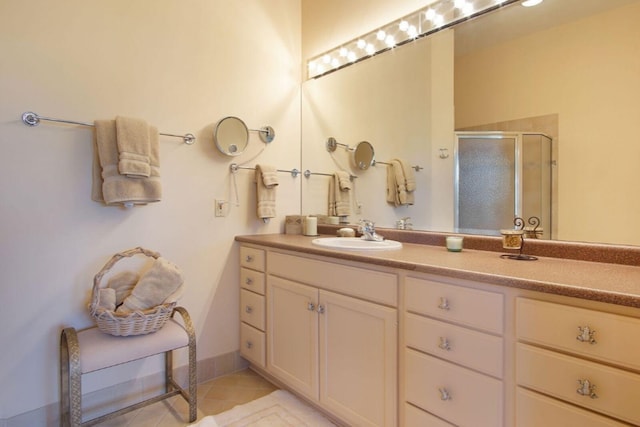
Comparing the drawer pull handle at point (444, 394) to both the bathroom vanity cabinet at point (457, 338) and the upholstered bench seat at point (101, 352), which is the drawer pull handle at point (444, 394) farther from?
the upholstered bench seat at point (101, 352)

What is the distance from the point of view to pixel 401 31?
2049 millimetres

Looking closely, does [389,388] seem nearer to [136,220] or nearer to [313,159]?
[136,220]

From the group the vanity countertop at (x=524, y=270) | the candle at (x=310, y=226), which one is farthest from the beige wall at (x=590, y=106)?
the candle at (x=310, y=226)

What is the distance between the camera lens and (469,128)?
1.75 m

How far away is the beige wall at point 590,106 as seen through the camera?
51.4 inches

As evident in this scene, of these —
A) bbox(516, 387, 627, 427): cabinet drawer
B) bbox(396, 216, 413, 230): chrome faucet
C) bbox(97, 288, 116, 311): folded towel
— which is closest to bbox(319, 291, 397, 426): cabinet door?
bbox(516, 387, 627, 427): cabinet drawer

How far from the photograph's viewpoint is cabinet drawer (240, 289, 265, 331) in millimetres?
2033

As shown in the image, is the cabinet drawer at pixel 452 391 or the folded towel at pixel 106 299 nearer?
the cabinet drawer at pixel 452 391

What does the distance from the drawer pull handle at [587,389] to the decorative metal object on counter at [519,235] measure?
55cm

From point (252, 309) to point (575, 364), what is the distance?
5.29ft

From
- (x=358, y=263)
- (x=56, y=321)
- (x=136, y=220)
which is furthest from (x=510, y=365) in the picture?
(x=56, y=321)

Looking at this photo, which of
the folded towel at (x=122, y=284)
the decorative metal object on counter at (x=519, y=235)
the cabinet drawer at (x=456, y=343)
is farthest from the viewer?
the folded towel at (x=122, y=284)

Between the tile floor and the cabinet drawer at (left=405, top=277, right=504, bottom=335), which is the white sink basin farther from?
the tile floor

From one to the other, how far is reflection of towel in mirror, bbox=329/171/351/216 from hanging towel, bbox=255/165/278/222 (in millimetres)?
427
